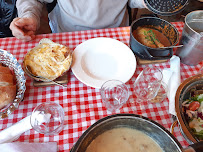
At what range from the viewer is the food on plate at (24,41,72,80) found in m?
0.84

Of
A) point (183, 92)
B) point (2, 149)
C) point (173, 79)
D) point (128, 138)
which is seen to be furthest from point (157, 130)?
point (2, 149)

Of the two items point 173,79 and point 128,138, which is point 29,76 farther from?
point 173,79

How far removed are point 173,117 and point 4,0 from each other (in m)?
1.44

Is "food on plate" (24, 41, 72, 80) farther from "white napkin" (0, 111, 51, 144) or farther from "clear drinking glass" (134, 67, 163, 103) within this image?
"clear drinking glass" (134, 67, 163, 103)

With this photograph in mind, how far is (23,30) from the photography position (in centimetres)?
102

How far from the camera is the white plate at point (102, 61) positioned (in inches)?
34.9

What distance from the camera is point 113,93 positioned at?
865mm

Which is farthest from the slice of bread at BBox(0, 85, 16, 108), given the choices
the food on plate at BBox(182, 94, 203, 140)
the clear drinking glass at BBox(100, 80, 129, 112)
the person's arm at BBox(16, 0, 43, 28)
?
the food on plate at BBox(182, 94, 203, 140)

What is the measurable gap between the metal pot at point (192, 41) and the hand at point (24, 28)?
0.88 m

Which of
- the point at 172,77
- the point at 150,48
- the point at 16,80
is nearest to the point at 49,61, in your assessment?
the point at 16,80

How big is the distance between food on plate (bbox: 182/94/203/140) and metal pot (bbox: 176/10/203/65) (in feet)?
0.84

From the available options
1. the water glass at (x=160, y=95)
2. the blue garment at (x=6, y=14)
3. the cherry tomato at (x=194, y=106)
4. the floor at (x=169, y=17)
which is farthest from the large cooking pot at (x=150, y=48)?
the floor at (x=169, y=17)

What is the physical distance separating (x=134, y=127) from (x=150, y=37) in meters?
0.59

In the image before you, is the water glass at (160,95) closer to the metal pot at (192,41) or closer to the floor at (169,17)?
the metal pot at (192,41)
